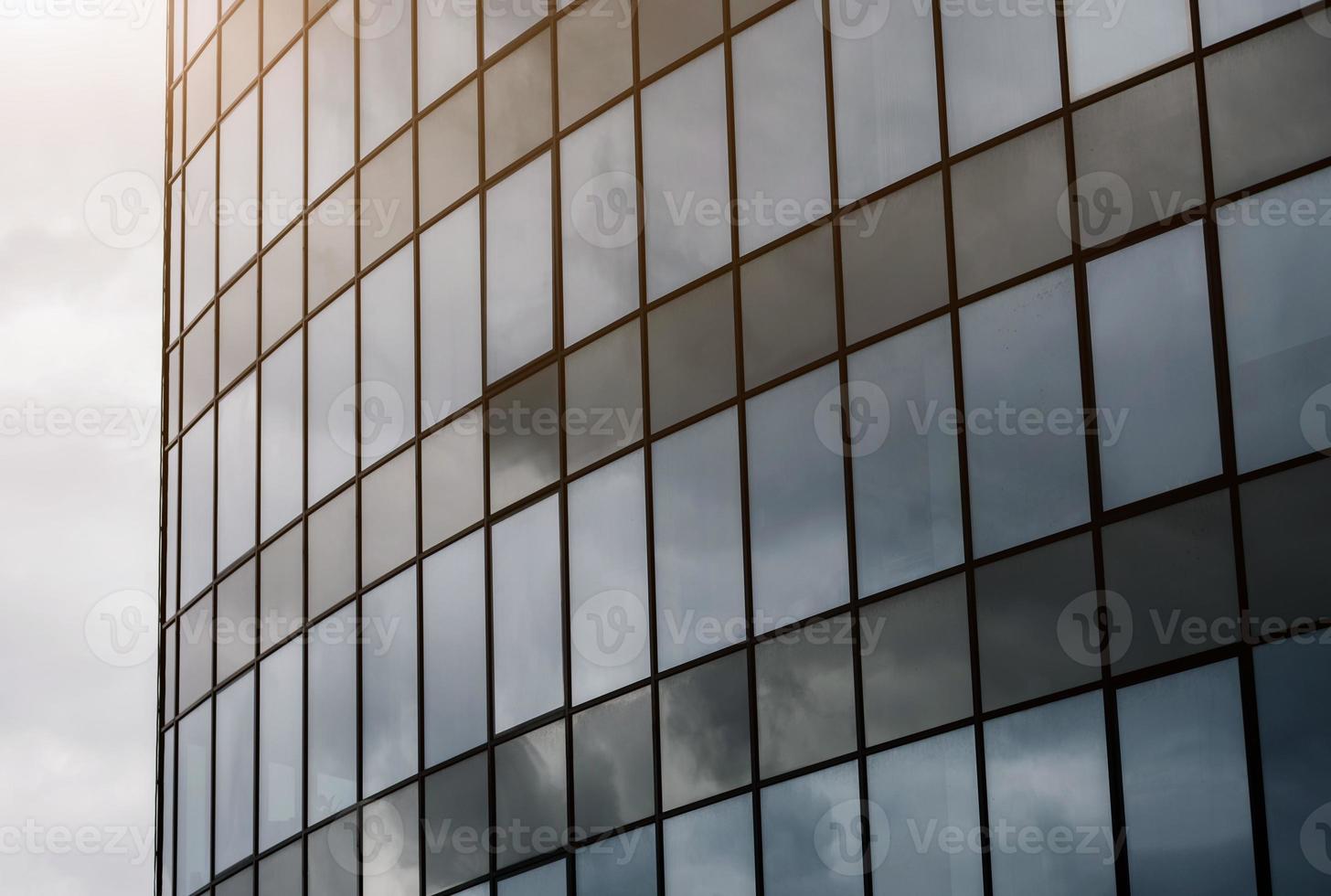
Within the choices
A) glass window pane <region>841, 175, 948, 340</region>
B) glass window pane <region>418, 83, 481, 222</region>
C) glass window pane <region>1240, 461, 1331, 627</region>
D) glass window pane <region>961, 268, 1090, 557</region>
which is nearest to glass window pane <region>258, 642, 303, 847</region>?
glass window pane <region>418, 83, 481, 222</region>

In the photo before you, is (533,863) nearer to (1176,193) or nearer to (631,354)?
(631,354)

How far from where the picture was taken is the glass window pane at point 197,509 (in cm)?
2831

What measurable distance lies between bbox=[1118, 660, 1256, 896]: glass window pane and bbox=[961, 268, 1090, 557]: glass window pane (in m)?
2.00

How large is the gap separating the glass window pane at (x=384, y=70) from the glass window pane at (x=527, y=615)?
6967mm

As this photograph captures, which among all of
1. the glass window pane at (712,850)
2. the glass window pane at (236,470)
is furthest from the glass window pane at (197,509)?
the glass window pane at (712,850)

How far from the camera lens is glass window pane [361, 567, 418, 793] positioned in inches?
893

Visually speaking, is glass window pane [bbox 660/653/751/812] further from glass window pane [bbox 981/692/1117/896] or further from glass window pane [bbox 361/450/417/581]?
glass window pane [bbox 361/450/417/581]

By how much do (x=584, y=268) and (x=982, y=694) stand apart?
8.09 metres

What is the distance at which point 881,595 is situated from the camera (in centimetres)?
1716

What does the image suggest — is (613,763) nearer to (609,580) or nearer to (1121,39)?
(609,580)

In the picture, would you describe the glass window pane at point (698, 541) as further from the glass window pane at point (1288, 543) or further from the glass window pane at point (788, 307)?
the glass window pane at point (1288, 543)

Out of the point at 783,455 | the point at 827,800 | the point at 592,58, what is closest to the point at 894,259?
the point at 783,455

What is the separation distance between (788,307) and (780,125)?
A: 2217mm

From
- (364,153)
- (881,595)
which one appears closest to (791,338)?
(881,595)
